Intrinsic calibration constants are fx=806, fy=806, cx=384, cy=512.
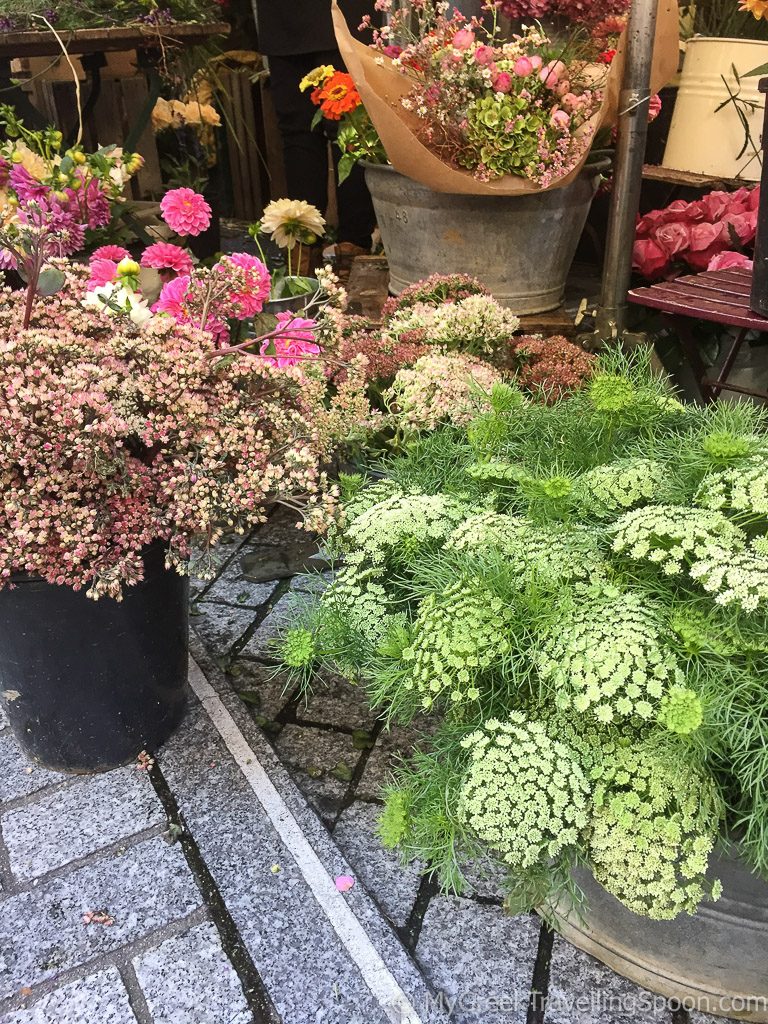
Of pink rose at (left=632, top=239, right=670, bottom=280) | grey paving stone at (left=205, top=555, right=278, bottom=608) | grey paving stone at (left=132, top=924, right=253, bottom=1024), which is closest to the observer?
grey paving stone at (left=132, top=924, right=253, bottom=1024)

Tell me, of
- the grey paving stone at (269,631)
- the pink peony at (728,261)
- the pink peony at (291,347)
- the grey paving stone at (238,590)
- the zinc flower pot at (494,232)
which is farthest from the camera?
the pink peony at (728,261)

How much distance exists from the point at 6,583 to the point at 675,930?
54.0 inches

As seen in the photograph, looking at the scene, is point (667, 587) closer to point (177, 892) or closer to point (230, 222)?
point (177, 892)

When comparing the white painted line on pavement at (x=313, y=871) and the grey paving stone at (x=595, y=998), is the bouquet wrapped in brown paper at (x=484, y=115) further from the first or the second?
the grey paving stone at (x=595, y=998)

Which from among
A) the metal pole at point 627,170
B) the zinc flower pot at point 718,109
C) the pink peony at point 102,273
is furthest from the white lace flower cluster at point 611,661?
the zinc flower pot at point 718,109

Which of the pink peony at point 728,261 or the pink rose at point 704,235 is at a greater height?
the pink rose at point 704,235

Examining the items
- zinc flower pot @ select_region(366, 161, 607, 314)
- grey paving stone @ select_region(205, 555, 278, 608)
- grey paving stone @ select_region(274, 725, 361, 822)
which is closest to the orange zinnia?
zinc flower pot @ select_region(366, 161, 607, 314)

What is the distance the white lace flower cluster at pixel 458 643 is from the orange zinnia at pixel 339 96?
2485mm

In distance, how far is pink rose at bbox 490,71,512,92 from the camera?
2.53m

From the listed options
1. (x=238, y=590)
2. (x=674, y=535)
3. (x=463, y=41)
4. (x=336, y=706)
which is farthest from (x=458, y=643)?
(x=463, y=41)

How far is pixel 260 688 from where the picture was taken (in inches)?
89.5

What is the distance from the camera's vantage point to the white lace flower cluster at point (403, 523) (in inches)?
63.0

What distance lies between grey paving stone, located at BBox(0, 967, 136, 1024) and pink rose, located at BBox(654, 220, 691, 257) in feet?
9.86

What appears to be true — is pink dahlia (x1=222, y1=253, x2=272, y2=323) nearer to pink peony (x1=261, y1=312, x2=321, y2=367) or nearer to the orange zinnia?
pink peony (x1=261, y1=312, x2=321, y2=367)
